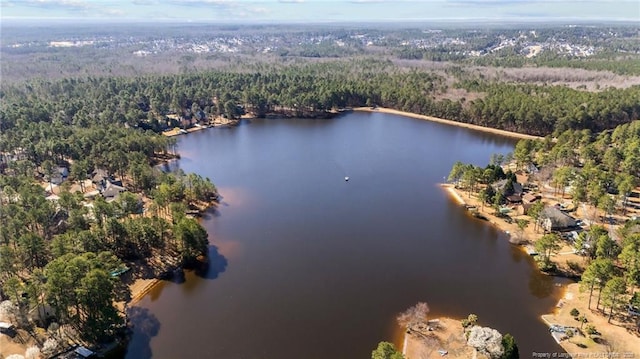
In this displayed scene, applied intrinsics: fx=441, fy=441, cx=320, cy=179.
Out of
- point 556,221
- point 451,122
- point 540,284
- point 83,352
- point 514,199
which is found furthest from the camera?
point 451,122

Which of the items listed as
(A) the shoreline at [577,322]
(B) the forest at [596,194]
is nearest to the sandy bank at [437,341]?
(A) the shoreline at [577,322]

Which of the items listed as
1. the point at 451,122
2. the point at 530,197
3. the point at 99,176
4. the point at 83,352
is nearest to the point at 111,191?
the point at 99,176

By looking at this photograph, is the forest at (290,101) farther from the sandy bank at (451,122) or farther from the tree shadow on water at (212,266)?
the tree shadow on water at (212,266)

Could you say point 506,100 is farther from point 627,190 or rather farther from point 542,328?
point 542,328

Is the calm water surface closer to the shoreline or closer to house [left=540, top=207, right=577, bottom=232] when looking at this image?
the shoreline

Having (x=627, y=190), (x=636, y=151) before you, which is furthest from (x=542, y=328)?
(x=636, y=151)

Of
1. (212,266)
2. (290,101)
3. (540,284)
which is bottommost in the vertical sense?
(540,284)

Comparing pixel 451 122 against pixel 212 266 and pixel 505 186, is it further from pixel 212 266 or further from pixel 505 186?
pixel 212 266

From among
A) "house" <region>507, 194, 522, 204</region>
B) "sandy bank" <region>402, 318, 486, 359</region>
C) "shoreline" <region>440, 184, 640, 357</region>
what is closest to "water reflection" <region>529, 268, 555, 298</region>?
"shoreline" <region>440, 184, 640, 357</region>
